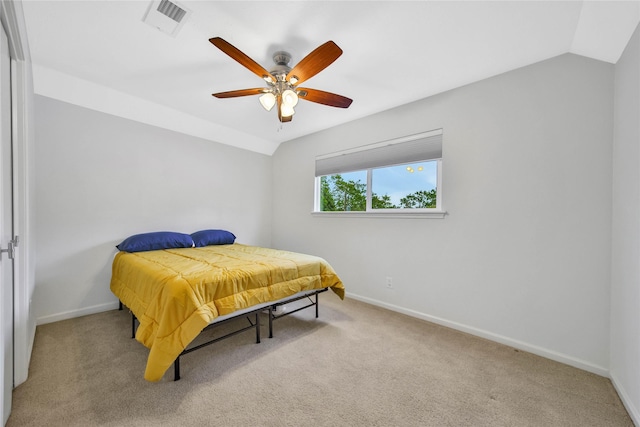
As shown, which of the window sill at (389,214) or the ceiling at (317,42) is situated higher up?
the ceiling at (317,42)

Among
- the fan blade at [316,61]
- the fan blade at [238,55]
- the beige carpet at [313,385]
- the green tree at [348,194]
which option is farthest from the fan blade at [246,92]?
the beige carpet at [313,385]

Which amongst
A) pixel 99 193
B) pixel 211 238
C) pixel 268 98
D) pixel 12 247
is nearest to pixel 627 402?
pixel 268 98

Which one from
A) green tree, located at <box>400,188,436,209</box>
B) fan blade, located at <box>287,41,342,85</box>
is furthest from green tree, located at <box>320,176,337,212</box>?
fan blade, located at <box>287,41,342,85</box>

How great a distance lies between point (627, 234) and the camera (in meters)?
1.50

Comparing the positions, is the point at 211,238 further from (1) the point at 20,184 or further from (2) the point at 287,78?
(2) the point at 287,78

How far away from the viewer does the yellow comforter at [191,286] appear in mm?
1526

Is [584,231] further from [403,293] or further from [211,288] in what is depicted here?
[211,288]

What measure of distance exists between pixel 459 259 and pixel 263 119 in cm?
275

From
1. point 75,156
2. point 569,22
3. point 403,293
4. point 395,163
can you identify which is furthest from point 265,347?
point 569,22

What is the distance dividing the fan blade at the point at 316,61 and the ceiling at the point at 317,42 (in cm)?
26

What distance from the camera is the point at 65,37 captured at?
1.86 meters

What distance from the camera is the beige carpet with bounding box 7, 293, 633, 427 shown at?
1352mm

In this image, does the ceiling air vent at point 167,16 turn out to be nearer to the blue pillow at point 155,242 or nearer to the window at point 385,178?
the blue pillow at point 155,242

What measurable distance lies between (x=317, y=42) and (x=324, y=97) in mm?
366
